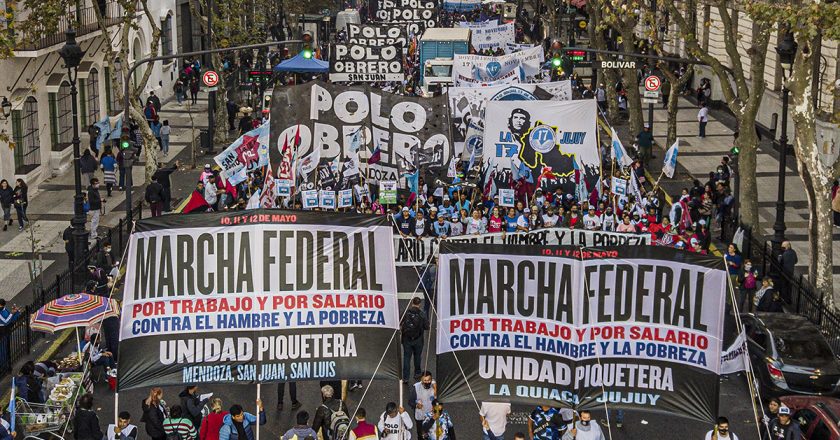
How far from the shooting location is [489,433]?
53.6 feet

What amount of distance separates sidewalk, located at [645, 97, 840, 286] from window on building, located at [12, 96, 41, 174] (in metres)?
18.6

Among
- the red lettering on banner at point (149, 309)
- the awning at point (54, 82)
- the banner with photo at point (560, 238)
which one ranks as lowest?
the banner with photo at point (560, 238)

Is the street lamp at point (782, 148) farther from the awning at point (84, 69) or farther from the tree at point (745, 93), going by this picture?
the awning at point (84, 69)

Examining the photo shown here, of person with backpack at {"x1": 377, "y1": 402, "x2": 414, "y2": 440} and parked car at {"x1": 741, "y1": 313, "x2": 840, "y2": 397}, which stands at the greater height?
person with backpack at {"x1": 377, "y1": 402, "x2": 414, "y2": 440}

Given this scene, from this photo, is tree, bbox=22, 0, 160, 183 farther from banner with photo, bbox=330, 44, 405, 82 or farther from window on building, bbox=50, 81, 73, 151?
banner with photo, bbox=330, 44, 405, 82

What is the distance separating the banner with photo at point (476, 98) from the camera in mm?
33500

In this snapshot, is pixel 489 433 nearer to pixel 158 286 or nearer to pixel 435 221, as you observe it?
pixel 158 286

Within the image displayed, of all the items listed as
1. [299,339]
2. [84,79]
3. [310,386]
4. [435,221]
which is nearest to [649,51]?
[84,79]

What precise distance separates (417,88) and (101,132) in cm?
1393

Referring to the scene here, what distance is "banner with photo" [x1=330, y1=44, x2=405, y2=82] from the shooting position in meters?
43.2

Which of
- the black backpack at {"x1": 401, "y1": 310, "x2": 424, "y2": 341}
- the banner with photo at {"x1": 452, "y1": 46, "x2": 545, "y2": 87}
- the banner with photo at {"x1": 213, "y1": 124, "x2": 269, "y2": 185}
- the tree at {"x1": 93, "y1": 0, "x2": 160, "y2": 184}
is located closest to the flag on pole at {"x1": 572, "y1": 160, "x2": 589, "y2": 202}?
the banner with photo at {"x1": 213, "y1": 124, "x2": 269, "y2": 185}

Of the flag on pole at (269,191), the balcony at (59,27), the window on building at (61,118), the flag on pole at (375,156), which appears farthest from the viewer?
the window on building at (61,118)

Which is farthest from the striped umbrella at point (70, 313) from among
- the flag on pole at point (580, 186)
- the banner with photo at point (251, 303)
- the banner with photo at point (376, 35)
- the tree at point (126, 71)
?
the banner with photo at point (376, 35)

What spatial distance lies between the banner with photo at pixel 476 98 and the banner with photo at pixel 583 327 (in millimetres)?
18730
